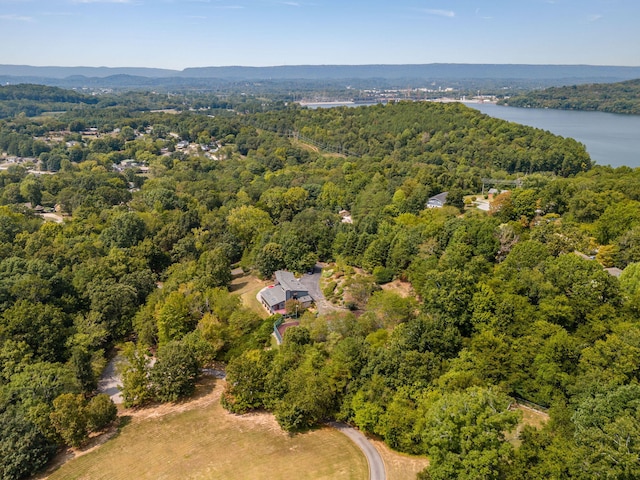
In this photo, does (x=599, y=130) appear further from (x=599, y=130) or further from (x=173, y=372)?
(x=173, y=372)

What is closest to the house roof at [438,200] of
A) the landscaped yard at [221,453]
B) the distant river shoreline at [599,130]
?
the landscaped yard at [221,453]

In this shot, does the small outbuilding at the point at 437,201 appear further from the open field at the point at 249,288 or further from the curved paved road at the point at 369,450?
the curved paved road at the point at 369,450

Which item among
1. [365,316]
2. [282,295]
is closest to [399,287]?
[365,316]

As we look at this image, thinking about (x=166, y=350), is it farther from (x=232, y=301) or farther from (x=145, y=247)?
(x=145, y=247)

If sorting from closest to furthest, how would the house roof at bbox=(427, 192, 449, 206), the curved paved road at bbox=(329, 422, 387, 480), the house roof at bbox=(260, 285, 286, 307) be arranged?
the curved paved road at bbox=(329, 422, 387, 480)
the house roof at bbox=(260, 285, 286, 307)
the house roof at bbox=(427, 192, 449, 206)

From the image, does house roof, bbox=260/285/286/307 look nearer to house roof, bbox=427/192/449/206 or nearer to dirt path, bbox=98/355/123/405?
dirt path, bbox=98/355/123/405

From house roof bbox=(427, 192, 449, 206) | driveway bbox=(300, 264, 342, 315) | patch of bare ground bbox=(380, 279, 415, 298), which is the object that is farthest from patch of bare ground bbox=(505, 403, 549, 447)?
house roof bbox=(427, 192, 449, 206)
